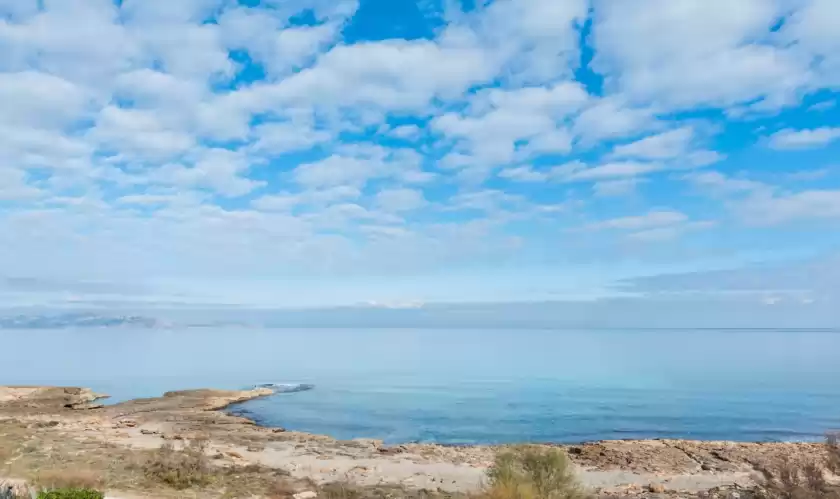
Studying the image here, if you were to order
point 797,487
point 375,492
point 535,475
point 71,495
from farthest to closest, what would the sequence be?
1. point 375,492
2. point 535,475
3. point 797,487
4. point 71,495

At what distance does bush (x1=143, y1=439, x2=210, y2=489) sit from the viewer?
615 inches

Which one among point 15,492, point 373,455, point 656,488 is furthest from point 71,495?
point 656,488

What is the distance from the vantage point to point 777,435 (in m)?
A: 30.2

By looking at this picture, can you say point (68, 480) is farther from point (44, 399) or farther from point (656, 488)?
point (44, 399)

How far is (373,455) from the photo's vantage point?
21.8m

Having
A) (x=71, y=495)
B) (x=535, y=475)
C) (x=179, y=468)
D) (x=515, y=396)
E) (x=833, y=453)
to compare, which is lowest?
(x=515, y=396)

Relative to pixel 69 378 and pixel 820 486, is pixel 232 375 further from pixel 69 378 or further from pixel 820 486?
pixel 820 486

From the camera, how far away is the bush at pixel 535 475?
13023 millimetres

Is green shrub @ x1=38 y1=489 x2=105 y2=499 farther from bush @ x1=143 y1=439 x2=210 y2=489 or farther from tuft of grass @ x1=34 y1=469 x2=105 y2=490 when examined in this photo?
bush @ x1=143 y1=439 x2=210 y2=489

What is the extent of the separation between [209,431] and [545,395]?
2782 centimetres

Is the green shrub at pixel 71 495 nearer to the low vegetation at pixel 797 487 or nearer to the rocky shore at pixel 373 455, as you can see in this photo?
the rocky shore at pixel 373 455

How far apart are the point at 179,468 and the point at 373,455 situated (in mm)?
7516

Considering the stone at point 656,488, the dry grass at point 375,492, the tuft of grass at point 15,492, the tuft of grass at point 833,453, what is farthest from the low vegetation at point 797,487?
the tuft of grass at point 15,492

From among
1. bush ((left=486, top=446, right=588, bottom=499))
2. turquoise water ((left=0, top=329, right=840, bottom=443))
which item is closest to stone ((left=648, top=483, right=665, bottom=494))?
bush ((left=486, top=446, right=588, bottom=499))
